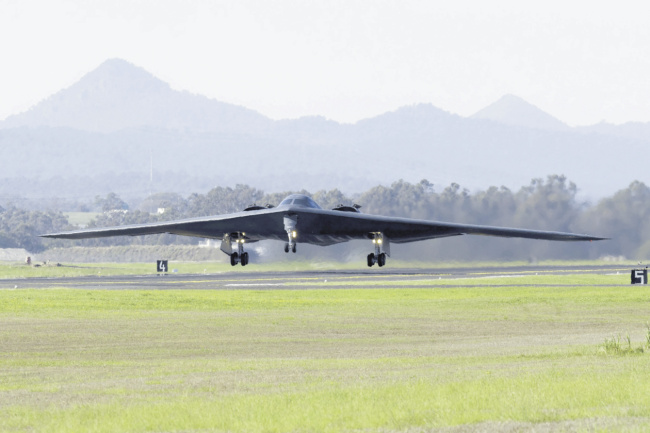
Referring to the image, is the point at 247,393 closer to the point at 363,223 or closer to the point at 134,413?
the point at 134,413

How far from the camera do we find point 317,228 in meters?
47.7

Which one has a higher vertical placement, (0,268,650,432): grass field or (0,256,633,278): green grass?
(0,256,633,278): green grass

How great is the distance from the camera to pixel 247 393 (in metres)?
18.1

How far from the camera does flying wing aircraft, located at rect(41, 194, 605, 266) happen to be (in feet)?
152

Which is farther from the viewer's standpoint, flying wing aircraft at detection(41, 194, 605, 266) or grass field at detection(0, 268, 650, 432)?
flying wing aircraft at detection(41, 194, 605, 266)

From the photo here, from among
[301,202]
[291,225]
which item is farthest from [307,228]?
[291,225]

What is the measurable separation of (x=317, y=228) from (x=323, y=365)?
78.7 feet

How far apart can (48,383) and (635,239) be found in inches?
3377

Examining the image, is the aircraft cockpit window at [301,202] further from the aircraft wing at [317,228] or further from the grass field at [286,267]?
the grass field at [286,267]

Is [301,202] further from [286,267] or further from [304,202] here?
[286,267]

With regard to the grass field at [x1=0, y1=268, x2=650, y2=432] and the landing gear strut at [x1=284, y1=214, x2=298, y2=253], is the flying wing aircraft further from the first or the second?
the grass field at [x1=0, y1=268, x2=650, y2=432]

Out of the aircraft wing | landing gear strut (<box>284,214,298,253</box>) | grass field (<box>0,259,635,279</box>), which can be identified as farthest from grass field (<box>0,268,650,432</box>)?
grass field (<box>0,259,635,279</box>)

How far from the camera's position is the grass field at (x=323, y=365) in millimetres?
14539

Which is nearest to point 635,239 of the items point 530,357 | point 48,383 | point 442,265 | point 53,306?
point 442,265
